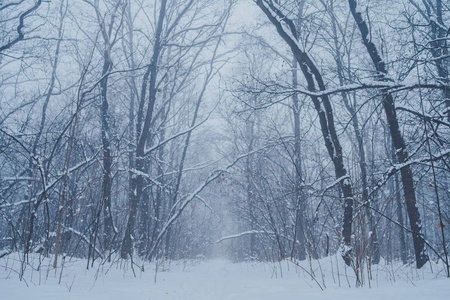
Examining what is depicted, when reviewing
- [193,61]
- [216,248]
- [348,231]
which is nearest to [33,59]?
[193,61]

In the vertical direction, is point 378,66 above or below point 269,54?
below

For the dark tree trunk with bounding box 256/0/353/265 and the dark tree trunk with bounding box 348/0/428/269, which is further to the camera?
the dark tree trunk with bounding box 256/0/353/265

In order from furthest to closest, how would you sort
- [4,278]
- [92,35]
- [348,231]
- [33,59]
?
[92,35], [33,59], [348,231], [4,278]

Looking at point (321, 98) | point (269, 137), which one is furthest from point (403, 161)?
point (269, 137)

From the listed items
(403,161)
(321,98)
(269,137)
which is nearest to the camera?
(403,161)

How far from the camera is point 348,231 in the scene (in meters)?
4.82

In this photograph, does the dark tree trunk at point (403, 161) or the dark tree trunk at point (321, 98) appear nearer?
the dark tree trunk at point (403, 161)

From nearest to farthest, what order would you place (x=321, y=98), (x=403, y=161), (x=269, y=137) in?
(x=403, y=161) < (x=321, y=98) < (x=269, y=137)

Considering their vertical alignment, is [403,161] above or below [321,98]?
below

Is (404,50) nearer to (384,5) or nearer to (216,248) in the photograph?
(384,5)

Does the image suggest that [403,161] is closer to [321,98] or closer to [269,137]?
[321,98]

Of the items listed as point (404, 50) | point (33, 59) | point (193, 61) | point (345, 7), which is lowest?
point (404, 50)

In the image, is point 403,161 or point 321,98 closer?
point 403,161

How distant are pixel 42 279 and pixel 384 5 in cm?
856
